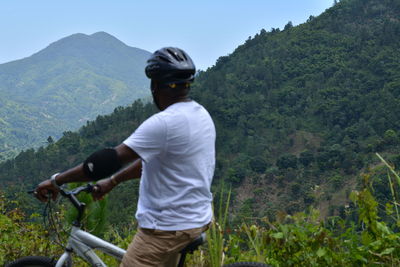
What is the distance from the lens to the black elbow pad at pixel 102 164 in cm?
198

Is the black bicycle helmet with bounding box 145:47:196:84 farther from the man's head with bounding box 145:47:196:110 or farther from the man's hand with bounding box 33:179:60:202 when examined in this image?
the man's hand with bounding box 33:179:60:202

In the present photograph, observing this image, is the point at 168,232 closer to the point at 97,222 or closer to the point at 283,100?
the point at 97,222

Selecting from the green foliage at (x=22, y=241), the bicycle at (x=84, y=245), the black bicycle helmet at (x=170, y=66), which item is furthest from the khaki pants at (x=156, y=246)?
the green foliage at (x=22, y=241)

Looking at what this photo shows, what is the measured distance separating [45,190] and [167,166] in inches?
25.3

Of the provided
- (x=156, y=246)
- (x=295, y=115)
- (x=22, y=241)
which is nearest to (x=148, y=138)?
(x=156, y=246)

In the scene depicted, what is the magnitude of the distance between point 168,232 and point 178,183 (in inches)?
9.1

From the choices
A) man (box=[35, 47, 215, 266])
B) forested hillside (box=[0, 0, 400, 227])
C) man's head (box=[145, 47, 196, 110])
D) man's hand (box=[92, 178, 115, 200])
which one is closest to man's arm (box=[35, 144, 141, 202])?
man (box=[35, 47, 215, 266])

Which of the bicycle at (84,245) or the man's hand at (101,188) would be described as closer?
the bicycle at (84,245)

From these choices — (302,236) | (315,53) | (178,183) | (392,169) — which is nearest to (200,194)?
(178,183)

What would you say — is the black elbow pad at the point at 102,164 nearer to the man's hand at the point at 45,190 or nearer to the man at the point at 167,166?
the man at the point at 167,166

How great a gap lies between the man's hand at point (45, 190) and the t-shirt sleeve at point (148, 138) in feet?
1.71

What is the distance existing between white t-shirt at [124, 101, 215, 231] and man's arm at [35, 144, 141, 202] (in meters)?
0.04

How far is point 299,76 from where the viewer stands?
107562mm

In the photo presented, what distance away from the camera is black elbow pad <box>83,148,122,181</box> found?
1984 mm
